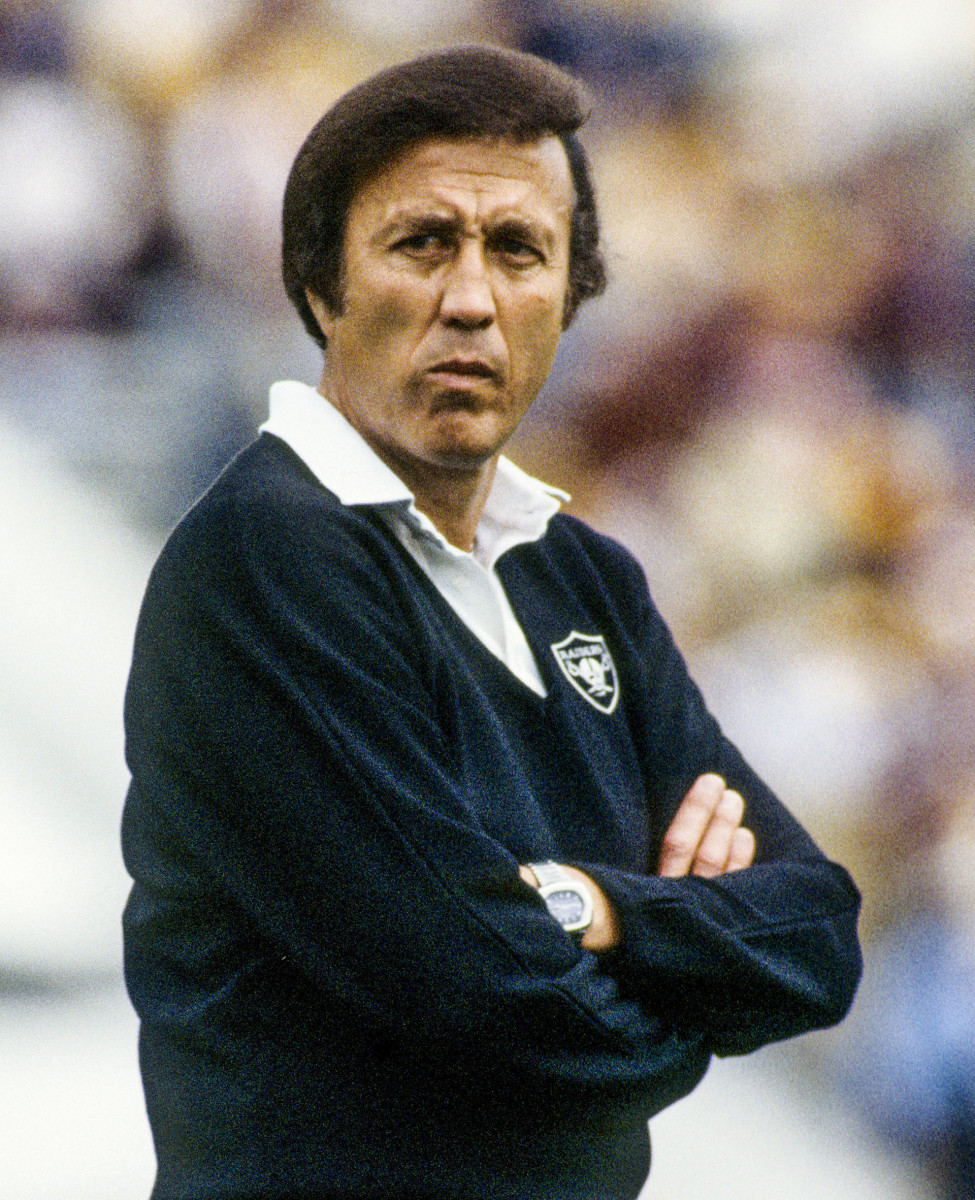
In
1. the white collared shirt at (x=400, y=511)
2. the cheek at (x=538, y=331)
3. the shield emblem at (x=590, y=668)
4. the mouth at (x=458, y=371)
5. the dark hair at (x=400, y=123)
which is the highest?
the dark hair at (x=400, y=123)

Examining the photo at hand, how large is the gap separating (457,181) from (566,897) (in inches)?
27.4

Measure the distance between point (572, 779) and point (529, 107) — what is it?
679mm

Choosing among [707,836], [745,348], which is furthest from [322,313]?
[745,348]

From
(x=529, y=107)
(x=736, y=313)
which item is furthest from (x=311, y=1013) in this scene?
(x=736, y=313)

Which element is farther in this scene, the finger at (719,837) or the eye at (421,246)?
the finger at (719,837)

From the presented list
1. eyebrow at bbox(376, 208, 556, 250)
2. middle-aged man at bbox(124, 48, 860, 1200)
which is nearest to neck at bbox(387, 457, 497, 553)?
middle-aged man at bbox(124, 48, 860, 1200)

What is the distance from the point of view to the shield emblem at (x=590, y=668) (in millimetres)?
1342

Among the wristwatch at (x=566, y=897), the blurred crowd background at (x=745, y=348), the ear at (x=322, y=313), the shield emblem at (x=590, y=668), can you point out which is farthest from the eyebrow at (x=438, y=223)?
the blurred crowd background at (x=745, y=348)

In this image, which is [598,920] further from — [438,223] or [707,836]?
[438,223]

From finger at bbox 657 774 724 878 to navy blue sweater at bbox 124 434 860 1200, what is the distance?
89 millimetres

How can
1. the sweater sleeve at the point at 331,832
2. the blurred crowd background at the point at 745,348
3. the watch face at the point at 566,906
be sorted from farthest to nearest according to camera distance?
1. the blurred crowd background at the point at 745,348
2. the watch face at the point at 566,906
3. the sweater sleeve at the point at 331,832

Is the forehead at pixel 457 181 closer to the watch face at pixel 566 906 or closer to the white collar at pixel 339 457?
the white collar at pixel 339 457

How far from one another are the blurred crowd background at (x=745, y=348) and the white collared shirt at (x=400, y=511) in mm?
877

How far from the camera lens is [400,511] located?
1.22m
